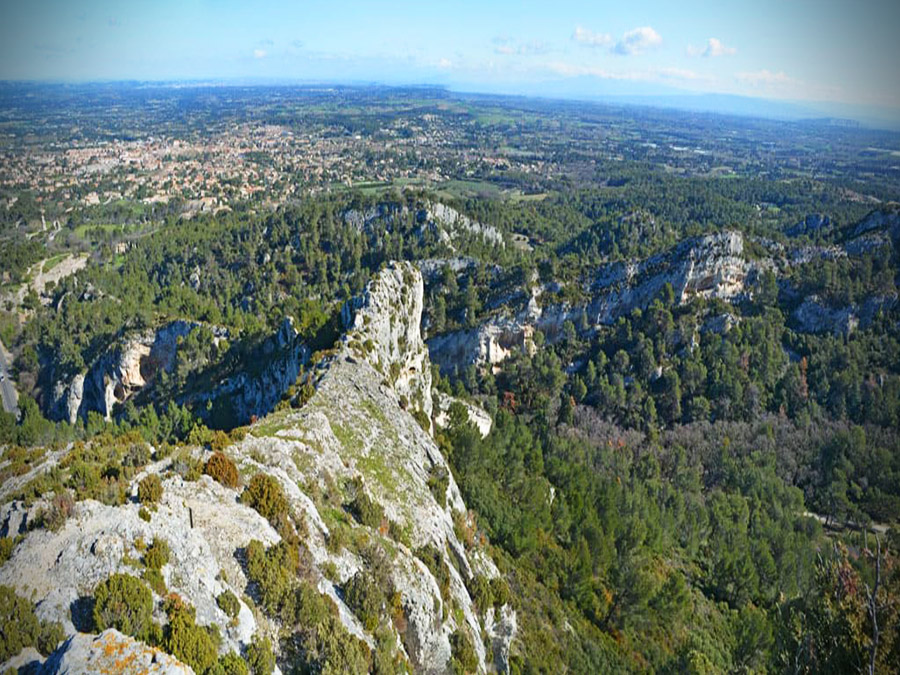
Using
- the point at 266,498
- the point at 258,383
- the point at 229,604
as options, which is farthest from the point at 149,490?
the point at 258,383

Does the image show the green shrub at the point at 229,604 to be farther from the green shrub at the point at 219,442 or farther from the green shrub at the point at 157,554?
the green shrub at the point at 219,442

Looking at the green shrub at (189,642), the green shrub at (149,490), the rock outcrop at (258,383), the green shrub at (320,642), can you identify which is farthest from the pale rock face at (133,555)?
the rock outcrop at (258,383)

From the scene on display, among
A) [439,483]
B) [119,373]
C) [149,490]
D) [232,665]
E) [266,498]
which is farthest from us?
[119,373]

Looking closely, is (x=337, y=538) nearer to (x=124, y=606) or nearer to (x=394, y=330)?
(x=124, y=606)

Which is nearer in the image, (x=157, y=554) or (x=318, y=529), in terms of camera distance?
(x=157, y=554)

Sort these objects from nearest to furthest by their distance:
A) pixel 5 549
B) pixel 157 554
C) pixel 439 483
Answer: pixel 5 549, pixel 157 554, pixel 439 483

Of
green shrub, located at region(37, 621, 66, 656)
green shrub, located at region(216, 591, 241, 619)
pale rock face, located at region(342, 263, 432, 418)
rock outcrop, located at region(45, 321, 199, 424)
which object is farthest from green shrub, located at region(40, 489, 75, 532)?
rock outcrop, located at region(45, 321, 199, 424)

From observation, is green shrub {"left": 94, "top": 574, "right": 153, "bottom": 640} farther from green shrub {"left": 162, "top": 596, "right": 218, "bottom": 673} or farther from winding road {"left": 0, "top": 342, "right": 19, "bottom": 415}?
winding road {"left": 0, "top": 342, "right": 19, "bottom": 415}
